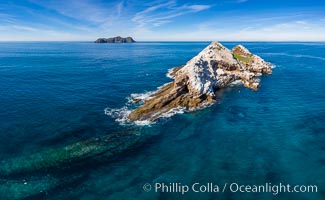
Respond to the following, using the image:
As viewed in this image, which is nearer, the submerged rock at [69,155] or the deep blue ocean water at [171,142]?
the deep blue ocean water at [171,142]

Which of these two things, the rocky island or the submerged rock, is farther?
the rocky island

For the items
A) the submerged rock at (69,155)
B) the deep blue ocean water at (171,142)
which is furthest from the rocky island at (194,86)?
the submerged rock at (69,155)

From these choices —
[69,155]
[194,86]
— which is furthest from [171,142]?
[194,86]

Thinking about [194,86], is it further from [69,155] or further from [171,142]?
[69,155]

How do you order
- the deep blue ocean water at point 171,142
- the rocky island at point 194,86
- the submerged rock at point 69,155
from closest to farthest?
the deep blue ocean water at point 171,142 → the submerged rock at point 69,155 → the rocky island at point 194,86

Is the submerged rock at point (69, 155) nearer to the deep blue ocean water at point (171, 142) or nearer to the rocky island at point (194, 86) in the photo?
the deep blue ocean water at point (171, 142)

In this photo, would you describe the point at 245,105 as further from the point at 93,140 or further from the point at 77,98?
the point at 77,98

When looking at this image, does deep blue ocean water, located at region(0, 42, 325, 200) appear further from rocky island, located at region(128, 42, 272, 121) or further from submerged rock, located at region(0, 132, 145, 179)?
rocky island, located at region(128, 42, 272, 121)

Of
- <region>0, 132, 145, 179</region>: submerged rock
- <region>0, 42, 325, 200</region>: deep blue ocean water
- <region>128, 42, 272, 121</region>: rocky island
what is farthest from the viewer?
<region>128, 42, 272, 121</region>: rocky island

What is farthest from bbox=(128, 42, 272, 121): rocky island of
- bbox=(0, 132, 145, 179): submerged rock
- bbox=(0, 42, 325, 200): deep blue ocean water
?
bbox=(0, 132, 145, 179): submerged rock

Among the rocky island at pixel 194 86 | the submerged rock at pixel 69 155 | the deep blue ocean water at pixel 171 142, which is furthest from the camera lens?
the rocky island at pixel 194 86

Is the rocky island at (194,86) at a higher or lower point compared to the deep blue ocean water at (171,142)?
higher
